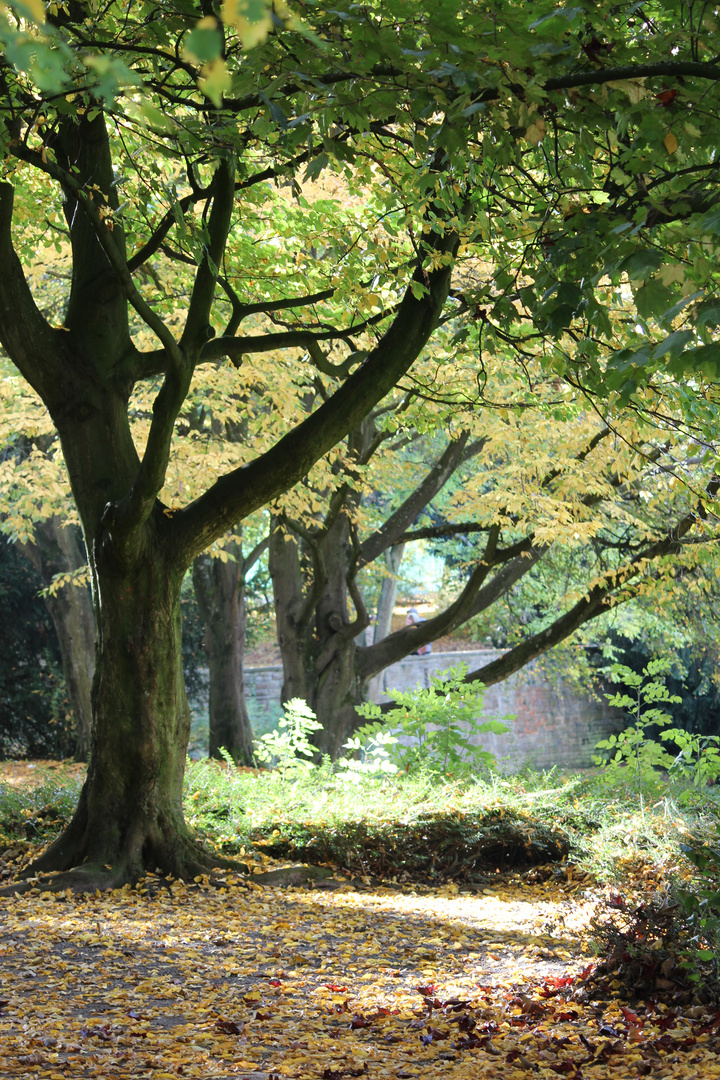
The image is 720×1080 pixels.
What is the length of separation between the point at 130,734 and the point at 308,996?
2695 mm

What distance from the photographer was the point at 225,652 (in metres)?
13.4

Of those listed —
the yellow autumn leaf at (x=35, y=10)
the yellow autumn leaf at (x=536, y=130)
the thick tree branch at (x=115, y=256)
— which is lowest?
the yellow autumn leaf at (x=35, y=10)

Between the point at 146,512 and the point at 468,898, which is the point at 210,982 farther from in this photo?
the point at 468,898

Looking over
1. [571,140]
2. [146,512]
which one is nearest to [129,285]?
[146,512]

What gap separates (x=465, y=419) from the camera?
9.75 metres

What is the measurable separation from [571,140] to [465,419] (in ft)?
18.7

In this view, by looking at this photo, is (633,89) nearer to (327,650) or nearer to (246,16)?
(246,16)

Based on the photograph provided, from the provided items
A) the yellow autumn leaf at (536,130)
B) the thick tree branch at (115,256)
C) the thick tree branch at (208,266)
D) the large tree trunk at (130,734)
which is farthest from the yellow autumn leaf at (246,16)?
the large tree trunk at (130,734)

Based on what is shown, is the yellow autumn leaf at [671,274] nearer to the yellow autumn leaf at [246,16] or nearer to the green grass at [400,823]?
the yellow autumn leaf at [246,16]

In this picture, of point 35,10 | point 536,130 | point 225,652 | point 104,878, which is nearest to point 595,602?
point 225,652

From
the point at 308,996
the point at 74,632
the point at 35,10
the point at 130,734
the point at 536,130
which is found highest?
A: the point at 536,130

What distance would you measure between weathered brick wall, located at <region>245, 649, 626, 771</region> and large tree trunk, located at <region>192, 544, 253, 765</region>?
666cm

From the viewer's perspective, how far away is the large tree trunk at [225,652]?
13.3m

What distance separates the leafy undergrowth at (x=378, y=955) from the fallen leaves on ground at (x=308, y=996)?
0.5 inches
